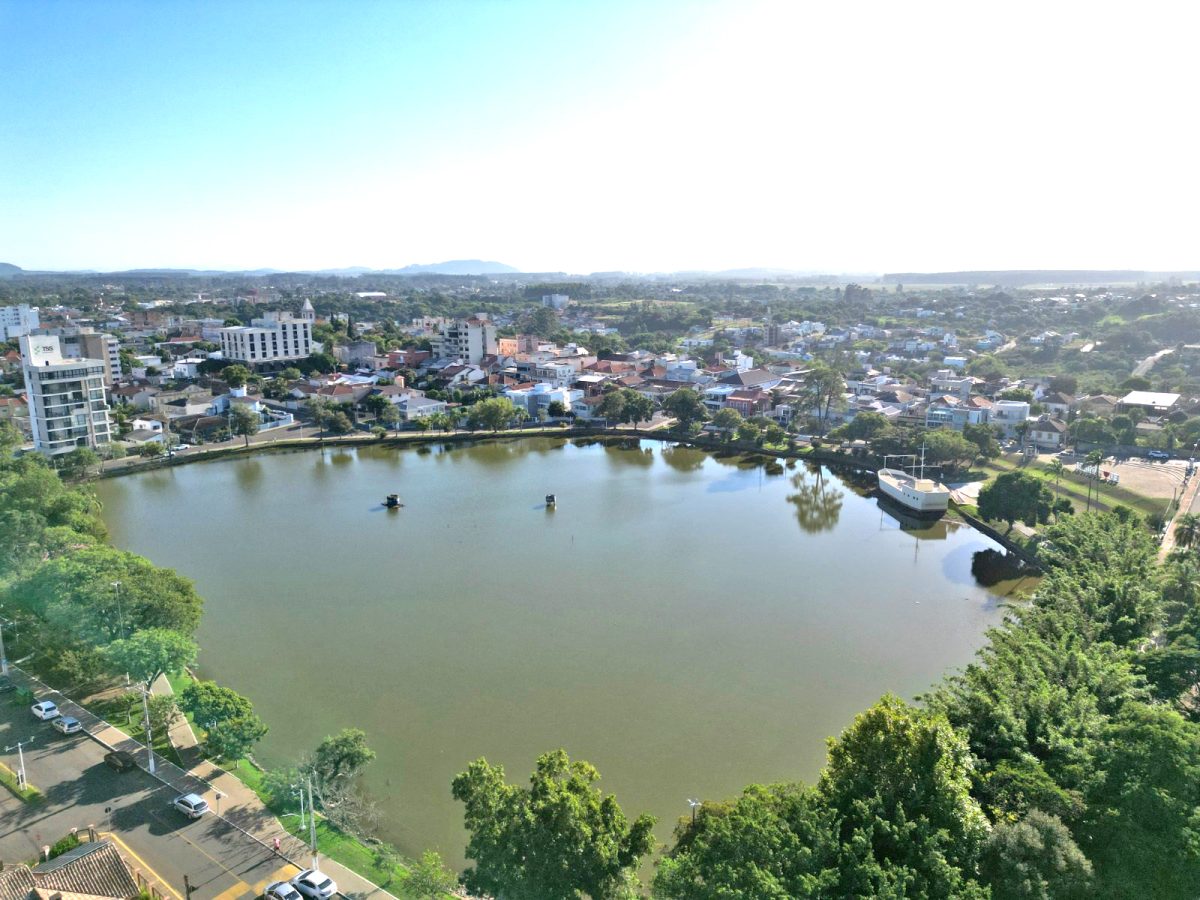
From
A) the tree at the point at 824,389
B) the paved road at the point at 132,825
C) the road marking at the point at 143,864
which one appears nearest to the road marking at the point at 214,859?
the paved road at the point at 132,825

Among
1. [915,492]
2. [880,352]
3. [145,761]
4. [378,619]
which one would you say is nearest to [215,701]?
[145,761]

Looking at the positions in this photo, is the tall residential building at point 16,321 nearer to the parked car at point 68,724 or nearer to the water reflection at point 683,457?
the water reflection at point 683,457

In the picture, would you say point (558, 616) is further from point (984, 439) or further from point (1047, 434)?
point (1047, 434)

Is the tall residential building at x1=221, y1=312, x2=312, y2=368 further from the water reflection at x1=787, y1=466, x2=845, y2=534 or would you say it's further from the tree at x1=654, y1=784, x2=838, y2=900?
the tree at x1=654, y1=784, x2=838, y2=900

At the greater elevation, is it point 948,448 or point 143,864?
point 948,448

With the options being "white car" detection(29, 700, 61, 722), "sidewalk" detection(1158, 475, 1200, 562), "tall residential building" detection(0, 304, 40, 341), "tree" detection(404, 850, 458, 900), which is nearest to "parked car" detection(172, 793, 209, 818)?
"tree" detection(404, 850, 458, 900)

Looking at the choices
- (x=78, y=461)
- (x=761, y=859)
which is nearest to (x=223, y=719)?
(x=761, y=859)

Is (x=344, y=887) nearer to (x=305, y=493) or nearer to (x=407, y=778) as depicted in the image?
(x=407, y=778)
